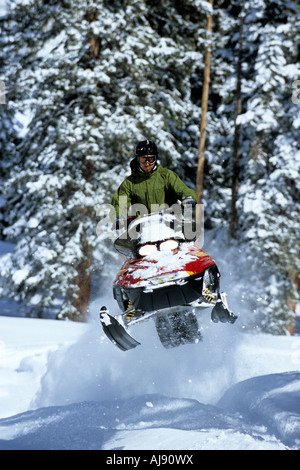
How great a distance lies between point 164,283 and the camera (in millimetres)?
5617

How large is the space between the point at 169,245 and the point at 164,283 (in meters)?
0.53

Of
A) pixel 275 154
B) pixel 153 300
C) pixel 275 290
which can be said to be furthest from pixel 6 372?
pixel 275 154

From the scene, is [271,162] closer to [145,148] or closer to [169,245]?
[145,148]

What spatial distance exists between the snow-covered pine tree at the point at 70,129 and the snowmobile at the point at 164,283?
7.13m

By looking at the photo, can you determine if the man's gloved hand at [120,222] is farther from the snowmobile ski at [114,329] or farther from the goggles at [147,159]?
the snowmobile ski at [114,329]

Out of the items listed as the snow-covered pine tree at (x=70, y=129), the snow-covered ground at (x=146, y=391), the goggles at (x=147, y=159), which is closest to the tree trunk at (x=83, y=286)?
the snow-covered pine tree at (x=70, y=129)

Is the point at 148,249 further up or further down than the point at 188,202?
further down

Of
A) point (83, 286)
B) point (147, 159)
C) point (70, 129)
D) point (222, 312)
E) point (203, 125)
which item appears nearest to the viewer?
point (222, 312)

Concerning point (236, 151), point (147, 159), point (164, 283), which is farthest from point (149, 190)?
point (236, 151)

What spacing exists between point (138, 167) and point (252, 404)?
312 cm

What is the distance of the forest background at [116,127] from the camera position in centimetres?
1329

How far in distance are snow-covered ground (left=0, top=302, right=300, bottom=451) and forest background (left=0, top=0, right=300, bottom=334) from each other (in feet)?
10.8

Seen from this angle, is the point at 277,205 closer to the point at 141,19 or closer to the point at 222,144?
the point at 222,144

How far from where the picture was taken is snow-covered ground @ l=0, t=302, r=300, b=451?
417cm
